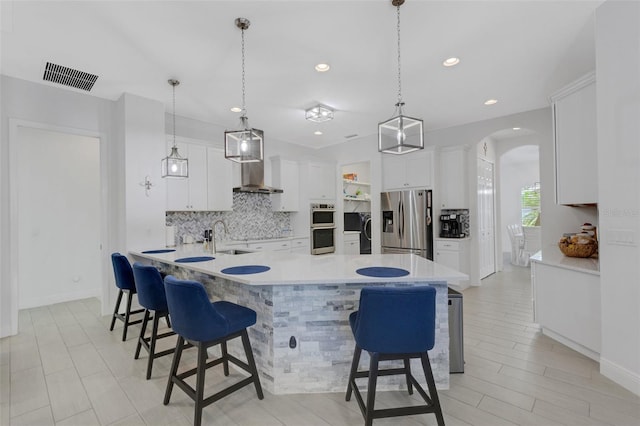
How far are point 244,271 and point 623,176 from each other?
2.83 metres

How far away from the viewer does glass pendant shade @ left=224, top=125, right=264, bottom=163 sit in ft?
8.56

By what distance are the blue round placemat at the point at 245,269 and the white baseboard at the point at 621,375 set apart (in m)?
2.67

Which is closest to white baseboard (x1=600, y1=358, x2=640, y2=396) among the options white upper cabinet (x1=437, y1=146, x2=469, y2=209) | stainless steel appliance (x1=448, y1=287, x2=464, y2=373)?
stainless steel appliance (x1=448, y1=287, x2=464, y2=373)

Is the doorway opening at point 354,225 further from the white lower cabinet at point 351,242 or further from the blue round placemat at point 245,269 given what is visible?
the blue round placemat at point 245,269

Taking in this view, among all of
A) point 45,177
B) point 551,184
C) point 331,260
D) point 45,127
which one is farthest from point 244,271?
point 551,184

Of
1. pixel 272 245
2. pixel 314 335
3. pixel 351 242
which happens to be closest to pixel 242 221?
pixel 272 245

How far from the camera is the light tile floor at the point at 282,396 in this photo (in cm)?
183

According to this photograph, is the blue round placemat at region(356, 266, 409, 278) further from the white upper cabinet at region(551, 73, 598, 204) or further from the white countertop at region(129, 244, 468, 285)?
the white upper cabinet at region(551, 73, 598, 204)

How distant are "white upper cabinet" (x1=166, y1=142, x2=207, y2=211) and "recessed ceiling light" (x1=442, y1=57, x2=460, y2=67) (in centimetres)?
345

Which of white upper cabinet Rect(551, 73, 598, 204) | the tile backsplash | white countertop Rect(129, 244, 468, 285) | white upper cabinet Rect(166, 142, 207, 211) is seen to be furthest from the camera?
the tile backsplash

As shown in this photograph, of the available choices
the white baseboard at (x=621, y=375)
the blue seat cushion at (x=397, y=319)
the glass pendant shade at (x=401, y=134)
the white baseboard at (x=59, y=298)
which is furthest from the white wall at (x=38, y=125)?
the white baseboard at (x=621, y=375)

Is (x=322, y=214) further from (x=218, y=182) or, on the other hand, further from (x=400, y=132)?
(x=400, y=132)

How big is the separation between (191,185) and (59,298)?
265cm

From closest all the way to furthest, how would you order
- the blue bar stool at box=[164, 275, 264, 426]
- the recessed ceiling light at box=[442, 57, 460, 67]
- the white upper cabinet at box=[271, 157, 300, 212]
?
the blue bar stool at box=[164, 275, 264, 426]
the recessed ceiling light at box=[442, 57, 460, 67]
the white upper cabinet at box=[271, 157, 300, 212]
